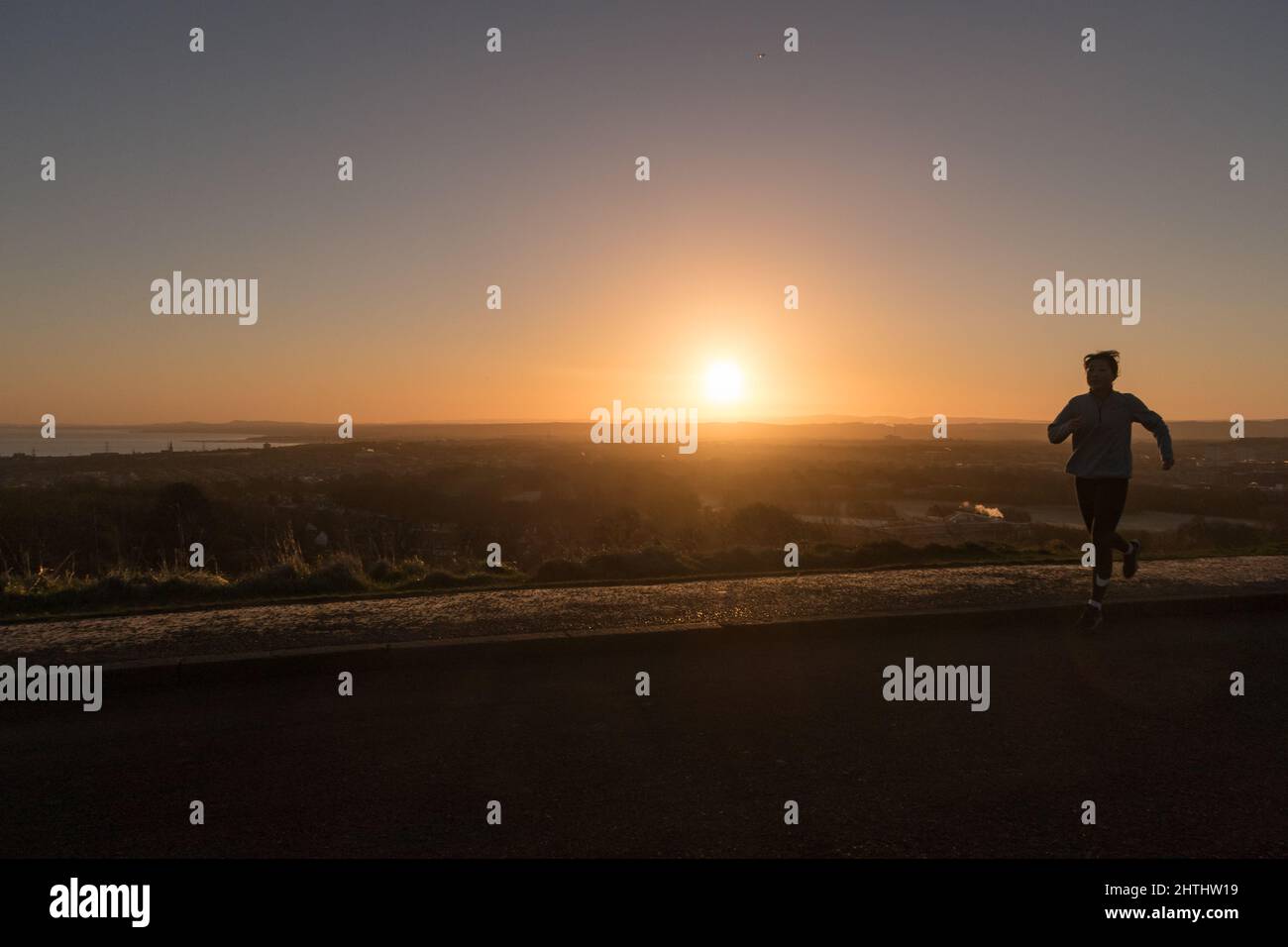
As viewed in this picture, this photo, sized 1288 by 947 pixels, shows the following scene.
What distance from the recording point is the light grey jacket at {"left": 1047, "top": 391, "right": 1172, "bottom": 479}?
8.23 m

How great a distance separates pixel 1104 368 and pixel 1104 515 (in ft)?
4.51

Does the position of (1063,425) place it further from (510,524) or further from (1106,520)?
(510,524)

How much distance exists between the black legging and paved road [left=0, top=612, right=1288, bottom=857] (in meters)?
0.89


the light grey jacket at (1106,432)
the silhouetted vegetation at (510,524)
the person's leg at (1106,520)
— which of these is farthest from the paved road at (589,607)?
the silhouetted vegetation at (510,524)

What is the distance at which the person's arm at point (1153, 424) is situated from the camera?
8078mm

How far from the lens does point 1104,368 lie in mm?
8422
